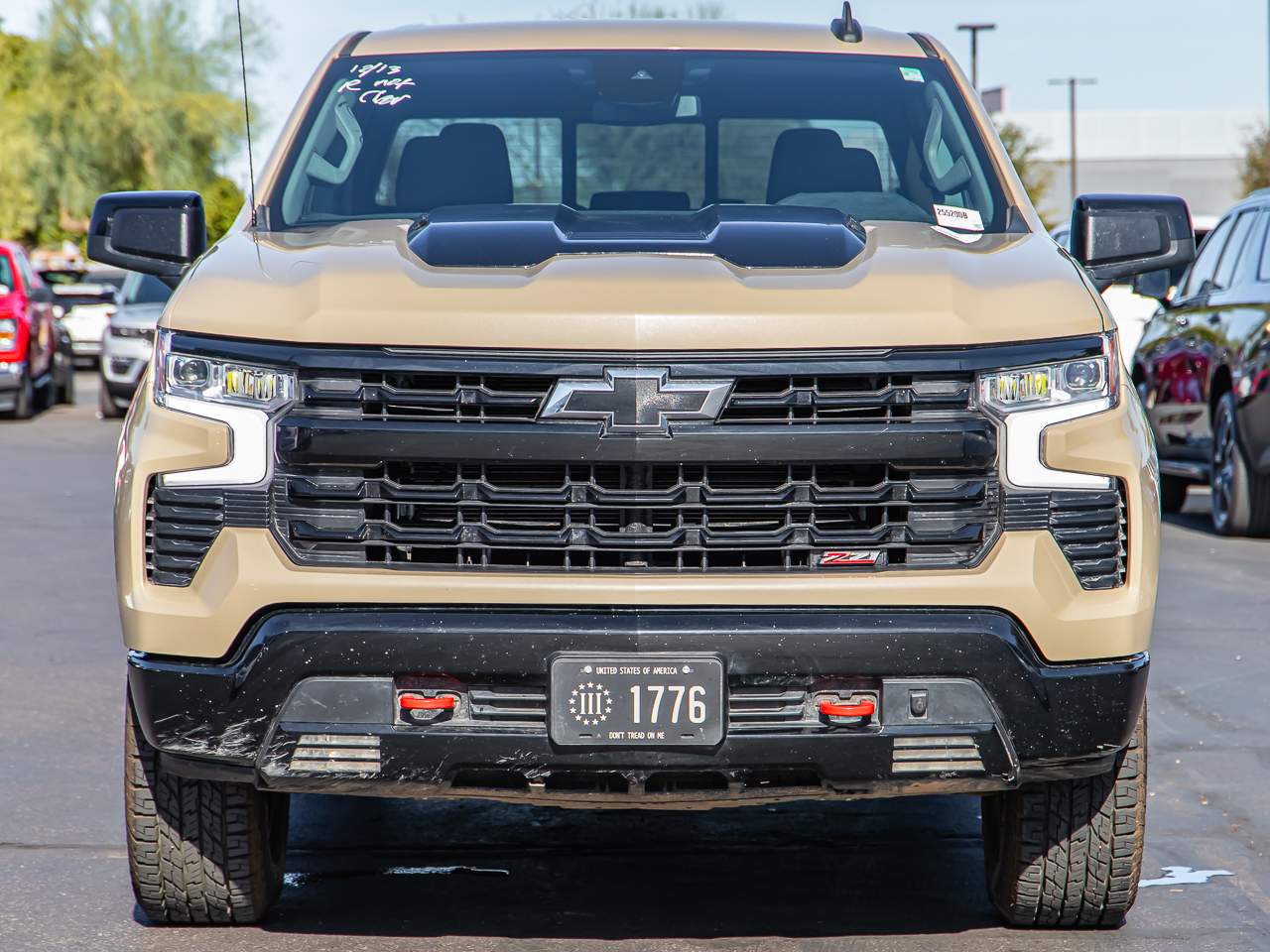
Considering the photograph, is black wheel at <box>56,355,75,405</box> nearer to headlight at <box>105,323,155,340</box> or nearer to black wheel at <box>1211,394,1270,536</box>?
headlight at <box>105,323,155,340</box>

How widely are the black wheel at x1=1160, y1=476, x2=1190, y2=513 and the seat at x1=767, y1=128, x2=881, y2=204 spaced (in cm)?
881

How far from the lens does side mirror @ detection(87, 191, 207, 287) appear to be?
5.21 meters

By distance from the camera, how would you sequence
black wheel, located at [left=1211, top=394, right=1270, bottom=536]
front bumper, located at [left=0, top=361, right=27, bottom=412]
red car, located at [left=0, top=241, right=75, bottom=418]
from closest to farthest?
black wheel, located at [left=1211, top=394, right=1270, bottom=536] → red car, located at [left=0, top=241, right=75, bottom=418] → front bumper, located at [left=0, top=361, right=27, bottom=412]

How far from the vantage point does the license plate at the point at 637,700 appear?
3885 mm

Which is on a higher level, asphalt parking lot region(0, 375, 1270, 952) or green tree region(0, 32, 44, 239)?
green tree region(0, 32, 44, 239)

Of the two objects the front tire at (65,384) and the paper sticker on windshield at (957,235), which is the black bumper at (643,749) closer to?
the paper sticker on windshield at (957,235)

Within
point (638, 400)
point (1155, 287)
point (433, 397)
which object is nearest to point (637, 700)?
point (638, 400)

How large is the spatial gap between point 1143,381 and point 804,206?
8.40 metres

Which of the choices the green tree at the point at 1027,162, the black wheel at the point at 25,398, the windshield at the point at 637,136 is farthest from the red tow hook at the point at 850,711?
the green tree at the point at 1027,162

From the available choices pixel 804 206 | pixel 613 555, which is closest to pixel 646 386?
pixel 613 555

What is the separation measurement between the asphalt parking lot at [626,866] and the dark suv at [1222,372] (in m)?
4.25

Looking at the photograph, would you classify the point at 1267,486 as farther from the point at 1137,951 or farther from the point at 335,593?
the point at 335,593

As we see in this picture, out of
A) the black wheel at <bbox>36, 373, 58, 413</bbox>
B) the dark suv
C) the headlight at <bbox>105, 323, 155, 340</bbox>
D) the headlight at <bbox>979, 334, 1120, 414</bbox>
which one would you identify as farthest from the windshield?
the black wheel at <bbox>36, 373, 58, 413</bbox>

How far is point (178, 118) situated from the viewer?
163 feet
